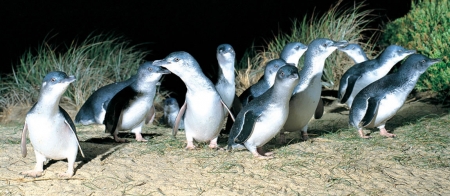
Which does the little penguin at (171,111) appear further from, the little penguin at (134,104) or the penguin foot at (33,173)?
the penguin foot at (33,173)

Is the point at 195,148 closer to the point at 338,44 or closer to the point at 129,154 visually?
the point at 129,154

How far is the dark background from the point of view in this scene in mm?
11797

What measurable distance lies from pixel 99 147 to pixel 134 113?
2.27 ft

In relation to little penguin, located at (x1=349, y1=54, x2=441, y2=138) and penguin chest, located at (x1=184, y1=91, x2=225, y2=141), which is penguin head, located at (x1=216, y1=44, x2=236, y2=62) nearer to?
penguin chest, located at (x1=184, y1=91, x2=225, y2=141)

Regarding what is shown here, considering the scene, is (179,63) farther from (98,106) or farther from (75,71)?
(75,71)

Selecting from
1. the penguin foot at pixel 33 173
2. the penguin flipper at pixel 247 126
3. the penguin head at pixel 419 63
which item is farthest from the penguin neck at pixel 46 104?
the penguin head at pixel 419 63

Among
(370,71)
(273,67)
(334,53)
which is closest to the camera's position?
(273,67)

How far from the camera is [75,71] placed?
393 inches

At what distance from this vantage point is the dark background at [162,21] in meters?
11.8

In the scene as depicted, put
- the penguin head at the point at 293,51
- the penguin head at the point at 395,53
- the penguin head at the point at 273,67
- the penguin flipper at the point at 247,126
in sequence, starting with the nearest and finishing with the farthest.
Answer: the penguin flipper at the point at 247,126 < the penguin head at the point at 273,67 < the penguin head at the point at 293,51 < the penguin head at the point at 395,53

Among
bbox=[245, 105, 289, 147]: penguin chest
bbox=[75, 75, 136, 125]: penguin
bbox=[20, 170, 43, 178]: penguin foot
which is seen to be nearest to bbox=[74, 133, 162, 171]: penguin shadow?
bbox=[20, 170, 43, 178]: penguin foot

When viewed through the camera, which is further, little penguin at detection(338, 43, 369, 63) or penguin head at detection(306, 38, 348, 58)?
little penguin at detection(338, 43, 369, 63)

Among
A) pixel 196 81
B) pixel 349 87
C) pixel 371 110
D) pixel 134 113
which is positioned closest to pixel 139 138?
pixel 134 113

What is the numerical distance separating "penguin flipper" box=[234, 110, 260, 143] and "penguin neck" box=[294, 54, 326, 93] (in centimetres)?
→ 88
